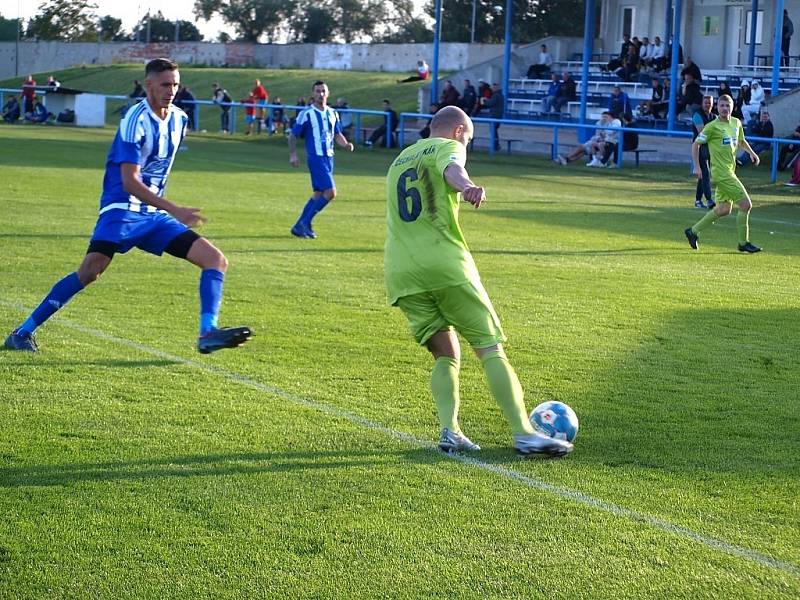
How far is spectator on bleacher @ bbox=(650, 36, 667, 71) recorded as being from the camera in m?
37.8

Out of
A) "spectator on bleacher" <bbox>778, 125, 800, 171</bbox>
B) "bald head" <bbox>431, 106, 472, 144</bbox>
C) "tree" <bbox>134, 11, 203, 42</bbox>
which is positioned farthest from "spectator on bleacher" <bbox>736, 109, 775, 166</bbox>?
A: "tree" <bbox>134, 11, 203, 42</bbox>

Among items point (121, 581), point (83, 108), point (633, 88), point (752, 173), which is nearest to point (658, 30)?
point (633, 88)

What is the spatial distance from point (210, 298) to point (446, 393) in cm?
184

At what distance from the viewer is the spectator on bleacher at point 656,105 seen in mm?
33531

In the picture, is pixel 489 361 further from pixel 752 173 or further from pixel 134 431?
pixel 752 173

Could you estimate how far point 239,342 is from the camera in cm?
687

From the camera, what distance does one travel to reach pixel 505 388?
6031 millimetres

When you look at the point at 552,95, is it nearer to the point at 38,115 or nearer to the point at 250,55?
the point at 38,115

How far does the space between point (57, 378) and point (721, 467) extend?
4.02 metres

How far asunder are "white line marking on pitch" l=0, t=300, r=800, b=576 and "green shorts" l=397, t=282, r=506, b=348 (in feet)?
2.02

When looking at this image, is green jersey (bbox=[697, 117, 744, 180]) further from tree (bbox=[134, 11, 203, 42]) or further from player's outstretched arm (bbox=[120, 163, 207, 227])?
tree (bbox=[134, 11, 203, 42])

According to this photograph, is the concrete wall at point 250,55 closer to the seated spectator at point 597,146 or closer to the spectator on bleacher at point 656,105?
the spectator on bleacher at point 656,105

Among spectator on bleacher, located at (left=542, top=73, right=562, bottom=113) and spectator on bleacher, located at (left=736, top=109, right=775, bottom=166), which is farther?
spectator on bleacher, located at (left=542, top=73, right=562, bottom=113)

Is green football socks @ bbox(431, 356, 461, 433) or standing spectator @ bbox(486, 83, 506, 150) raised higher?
standing spectator @ bbox(486, 83, 506, 150)
